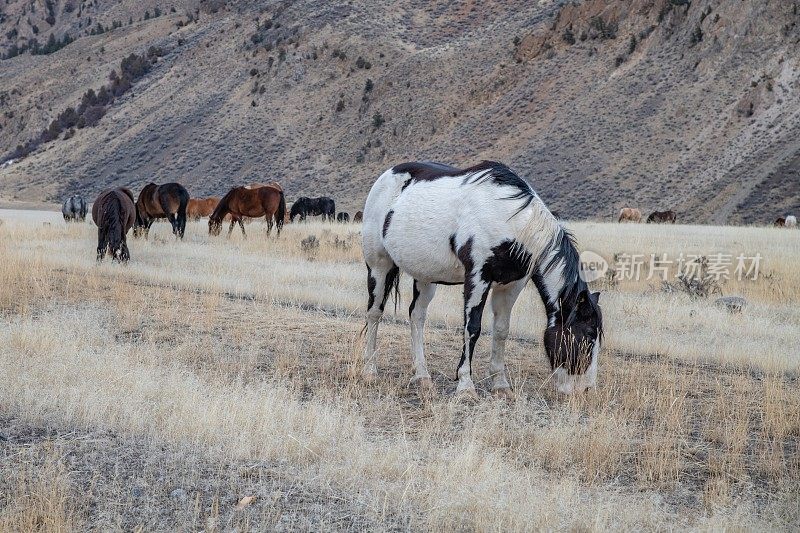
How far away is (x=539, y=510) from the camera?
4465 mm

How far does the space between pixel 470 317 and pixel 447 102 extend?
5058cm

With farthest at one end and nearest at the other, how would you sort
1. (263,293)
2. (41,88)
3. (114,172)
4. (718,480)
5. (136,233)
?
(41,88) → (114,172) → (136,233) → (263,293) → (718,480)

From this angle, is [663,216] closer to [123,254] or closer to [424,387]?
[123,254]

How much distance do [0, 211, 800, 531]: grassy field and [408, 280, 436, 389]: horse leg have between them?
7.9 inches

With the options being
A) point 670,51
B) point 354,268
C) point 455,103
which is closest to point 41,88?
point 455,103

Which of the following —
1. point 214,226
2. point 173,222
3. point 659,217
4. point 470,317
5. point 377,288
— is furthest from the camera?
point 659,217

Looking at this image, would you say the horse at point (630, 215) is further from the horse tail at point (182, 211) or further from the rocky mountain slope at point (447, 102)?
the horse tail at point (182, 211)

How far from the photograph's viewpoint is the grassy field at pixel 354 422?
448cm

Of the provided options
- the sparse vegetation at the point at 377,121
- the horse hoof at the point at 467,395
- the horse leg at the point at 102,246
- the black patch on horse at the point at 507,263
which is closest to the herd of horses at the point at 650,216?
the sparse vegetation at the point at 377,121

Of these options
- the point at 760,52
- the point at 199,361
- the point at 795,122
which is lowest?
the point at 199,361

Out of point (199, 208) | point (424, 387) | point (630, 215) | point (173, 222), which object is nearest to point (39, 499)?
point (424, 387)

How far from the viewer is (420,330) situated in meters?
8.26

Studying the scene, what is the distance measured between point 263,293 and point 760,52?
39.9 m

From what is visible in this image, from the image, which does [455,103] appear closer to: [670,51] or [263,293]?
[670,51]
